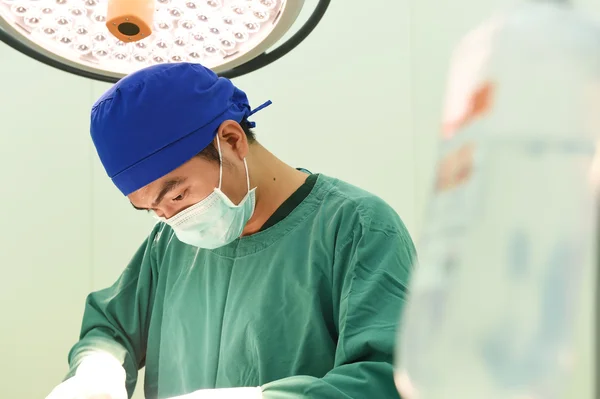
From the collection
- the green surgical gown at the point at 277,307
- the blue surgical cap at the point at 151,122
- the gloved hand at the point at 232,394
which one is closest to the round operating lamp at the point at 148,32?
the blue surgical cap at the point at 151,122

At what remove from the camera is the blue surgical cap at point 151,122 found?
114cm

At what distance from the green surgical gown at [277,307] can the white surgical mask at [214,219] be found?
0.05m

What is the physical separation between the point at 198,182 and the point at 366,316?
1.31 feet

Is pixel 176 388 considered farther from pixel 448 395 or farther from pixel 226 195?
pixel 448 395

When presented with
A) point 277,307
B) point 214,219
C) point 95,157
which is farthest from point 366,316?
point 95,157

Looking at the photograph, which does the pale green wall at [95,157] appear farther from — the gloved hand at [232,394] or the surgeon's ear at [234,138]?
the gloved hand at [232,394]

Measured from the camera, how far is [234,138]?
125cm

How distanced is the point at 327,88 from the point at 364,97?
0.12 meters

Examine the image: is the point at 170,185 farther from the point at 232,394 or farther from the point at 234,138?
the point at 232,394

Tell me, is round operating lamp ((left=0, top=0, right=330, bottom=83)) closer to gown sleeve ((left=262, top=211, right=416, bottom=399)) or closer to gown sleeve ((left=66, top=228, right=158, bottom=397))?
gown sleeve ((left=262, top=211, right=416, bottom=399))

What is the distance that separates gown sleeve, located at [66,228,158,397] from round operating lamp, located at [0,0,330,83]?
0.53m

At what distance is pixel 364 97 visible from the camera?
83.0 inches

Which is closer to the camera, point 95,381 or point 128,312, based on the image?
point 95,381

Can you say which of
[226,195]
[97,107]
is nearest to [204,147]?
[226,195]
